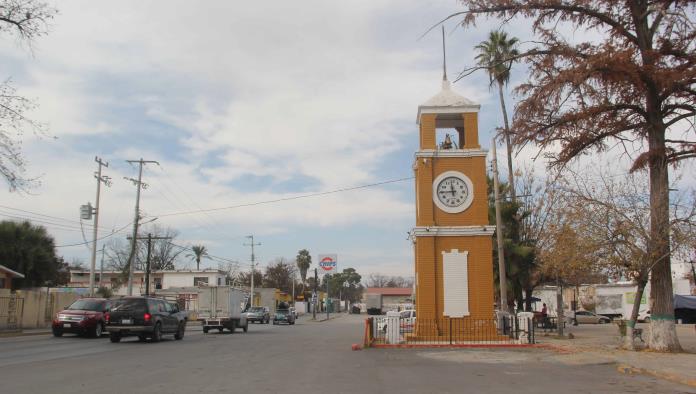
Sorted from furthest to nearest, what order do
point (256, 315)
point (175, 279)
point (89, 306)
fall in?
1. point (175, 279)
2. point (256, 315)
3. point (89, 306)

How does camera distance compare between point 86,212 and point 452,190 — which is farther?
point 86,212

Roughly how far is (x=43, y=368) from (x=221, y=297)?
63.1 feet

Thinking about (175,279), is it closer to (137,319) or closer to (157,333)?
(157,333)

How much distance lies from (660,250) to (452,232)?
279 inches

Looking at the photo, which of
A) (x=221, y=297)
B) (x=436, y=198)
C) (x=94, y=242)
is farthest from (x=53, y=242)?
(x=436, y=198)

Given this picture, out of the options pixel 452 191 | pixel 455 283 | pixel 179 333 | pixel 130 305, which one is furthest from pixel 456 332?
Answer: pixel 130 305

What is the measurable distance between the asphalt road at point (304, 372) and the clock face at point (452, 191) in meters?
6.52

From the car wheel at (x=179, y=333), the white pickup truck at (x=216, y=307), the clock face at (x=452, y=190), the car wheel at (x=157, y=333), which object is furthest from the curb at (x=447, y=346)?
the white pickup truck at (x=216, y=307)

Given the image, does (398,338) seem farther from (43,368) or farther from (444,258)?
(43,368)

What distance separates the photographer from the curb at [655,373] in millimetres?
11762

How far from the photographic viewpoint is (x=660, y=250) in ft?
60.8

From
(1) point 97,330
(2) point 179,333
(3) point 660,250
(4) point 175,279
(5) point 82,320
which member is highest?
(4) point 175,279

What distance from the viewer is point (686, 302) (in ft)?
154

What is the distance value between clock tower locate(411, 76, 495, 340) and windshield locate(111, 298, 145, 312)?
1032cm
